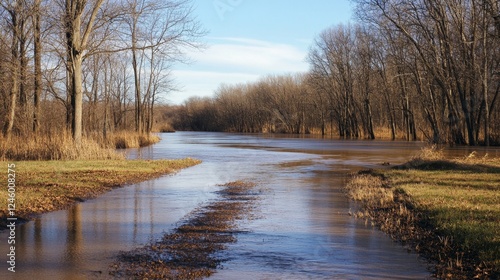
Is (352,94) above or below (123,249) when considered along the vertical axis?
above

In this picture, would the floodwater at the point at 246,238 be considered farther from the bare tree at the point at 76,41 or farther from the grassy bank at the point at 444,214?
the bare tree at the point at 76,41

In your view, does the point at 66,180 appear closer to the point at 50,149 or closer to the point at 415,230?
the point at 50,149

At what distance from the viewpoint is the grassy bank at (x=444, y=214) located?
21.2 ft

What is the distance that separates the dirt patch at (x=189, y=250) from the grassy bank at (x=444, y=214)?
2.79m

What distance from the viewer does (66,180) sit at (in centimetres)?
1377

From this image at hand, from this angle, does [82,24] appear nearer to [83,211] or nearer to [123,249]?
[83,211]

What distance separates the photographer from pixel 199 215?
9797 mm

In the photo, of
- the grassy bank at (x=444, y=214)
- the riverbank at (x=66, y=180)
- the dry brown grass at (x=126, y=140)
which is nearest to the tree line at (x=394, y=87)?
the grassy bank at (x=444, y=214)

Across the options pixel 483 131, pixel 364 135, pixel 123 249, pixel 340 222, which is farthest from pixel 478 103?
pixel 123 249

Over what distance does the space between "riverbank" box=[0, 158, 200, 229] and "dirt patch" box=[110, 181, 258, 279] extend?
9.99 ft

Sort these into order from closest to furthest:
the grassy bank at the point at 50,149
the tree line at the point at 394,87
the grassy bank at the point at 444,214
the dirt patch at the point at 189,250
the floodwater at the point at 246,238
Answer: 1. the dirt patch at the point at 189,250
2. the floodwater at the point at 246,238
3. the grassy bank at the point at 444,214
4. the grassy bank at the point at 50,149
5. the tree line at the point at 394,87

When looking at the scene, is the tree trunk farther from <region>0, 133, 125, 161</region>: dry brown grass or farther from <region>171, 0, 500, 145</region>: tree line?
<region>171, 0, 500, 145</region>: tree line

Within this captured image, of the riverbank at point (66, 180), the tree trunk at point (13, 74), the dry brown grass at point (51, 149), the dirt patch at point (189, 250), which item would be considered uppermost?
the tree trunk at point (13, 74)

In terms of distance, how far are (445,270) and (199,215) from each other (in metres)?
5.05
